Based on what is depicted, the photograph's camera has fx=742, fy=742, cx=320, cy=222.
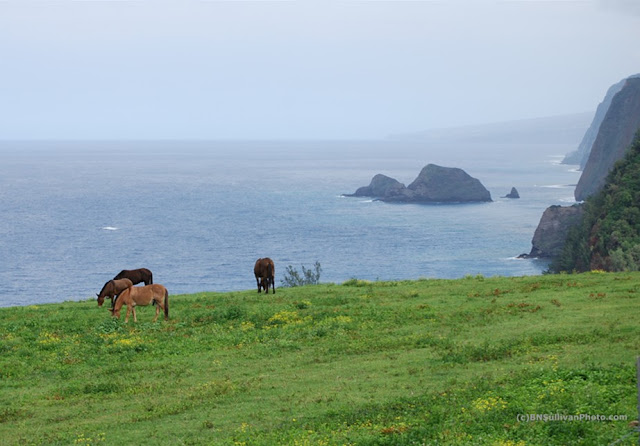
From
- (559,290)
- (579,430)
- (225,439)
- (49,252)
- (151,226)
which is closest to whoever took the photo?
(579,430)

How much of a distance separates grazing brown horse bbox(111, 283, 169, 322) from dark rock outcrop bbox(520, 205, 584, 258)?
366ft

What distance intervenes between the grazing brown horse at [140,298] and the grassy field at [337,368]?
0.74m

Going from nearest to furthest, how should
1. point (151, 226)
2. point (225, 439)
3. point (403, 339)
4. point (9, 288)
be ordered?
point (225, 439)
point (403, 339)
point (9, 288)
point (151, 226)

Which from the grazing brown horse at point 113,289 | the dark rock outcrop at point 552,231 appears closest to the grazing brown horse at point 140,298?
the grazing brown horse at point 113,289

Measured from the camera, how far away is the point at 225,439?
49.5 feet

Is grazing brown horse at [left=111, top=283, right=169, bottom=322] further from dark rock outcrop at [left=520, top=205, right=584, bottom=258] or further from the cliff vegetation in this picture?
dark rock outcrop at [left=520, top=205, right=584, bottom=258]

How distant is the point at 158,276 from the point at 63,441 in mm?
105248

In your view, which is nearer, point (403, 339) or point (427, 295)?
point (403, 339)

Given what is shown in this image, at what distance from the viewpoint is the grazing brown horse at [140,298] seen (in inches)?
1083

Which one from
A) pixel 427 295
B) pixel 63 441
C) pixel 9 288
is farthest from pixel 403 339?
pixel 9 288

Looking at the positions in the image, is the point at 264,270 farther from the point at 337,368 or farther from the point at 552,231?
the point at 552,231

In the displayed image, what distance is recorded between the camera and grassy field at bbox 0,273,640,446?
15.1 meters

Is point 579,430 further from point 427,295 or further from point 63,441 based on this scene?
point 427,295

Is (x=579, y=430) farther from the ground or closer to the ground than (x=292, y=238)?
farther from the ground
